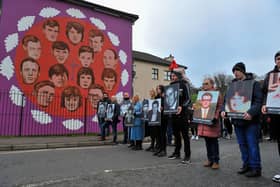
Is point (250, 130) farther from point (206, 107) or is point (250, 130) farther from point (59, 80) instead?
point (59, 80)

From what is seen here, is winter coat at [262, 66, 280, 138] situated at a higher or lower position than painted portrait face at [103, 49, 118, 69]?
lower

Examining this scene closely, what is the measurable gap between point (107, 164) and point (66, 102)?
9.58 m

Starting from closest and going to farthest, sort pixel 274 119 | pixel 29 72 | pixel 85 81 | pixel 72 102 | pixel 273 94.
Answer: pixel 273 94 → pixel 274 119 → pixel 29 72 → pixel 72 102 → pixel 85 81

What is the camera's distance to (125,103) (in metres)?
9.59

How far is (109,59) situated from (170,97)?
35.2 ft

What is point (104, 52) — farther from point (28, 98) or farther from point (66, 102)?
point (28, 98)

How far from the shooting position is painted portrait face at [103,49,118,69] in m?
16.1

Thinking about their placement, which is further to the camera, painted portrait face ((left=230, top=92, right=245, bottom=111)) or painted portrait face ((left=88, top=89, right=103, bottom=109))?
painted portrait face ((left=88, top=89, right=103, bottom=109))

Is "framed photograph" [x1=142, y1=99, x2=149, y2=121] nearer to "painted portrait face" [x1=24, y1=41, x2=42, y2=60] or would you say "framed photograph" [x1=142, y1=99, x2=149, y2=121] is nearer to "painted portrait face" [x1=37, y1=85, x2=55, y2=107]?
"painted portrait face" [x1=37, y1=85, x2=55, y2=107]

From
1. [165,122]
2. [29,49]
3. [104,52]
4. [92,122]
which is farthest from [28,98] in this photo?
[165,122]

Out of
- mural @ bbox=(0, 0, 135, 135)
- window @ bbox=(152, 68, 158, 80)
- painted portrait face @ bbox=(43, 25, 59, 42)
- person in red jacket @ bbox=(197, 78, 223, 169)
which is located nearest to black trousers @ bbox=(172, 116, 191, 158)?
person in red jacket @ bbox=(197, 78, 223, 169)

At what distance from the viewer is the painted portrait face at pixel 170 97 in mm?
6110

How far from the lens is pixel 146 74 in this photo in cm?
3497

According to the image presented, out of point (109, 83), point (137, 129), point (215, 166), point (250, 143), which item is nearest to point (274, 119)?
point (250, 143)
